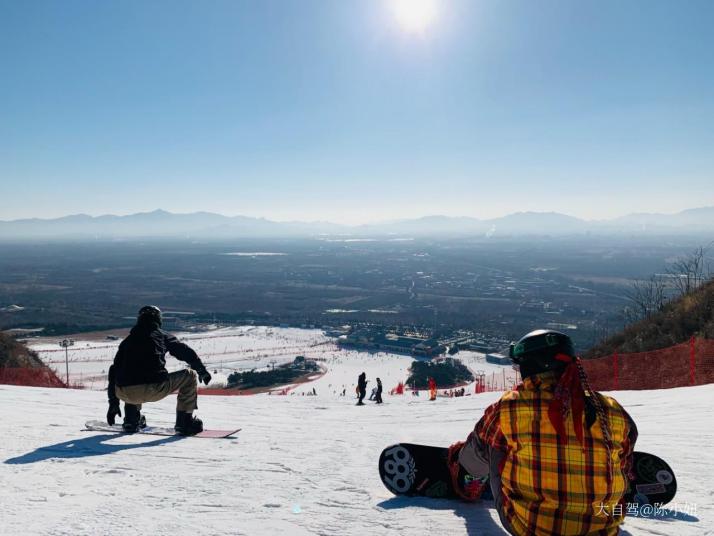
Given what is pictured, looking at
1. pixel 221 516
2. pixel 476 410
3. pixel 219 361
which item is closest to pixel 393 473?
pixel 221 516

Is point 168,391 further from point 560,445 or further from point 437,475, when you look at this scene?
point 560,445

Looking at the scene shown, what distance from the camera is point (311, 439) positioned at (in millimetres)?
5734

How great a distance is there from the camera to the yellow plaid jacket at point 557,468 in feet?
7.13

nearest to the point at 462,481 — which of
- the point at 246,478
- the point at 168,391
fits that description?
the point at 246,478

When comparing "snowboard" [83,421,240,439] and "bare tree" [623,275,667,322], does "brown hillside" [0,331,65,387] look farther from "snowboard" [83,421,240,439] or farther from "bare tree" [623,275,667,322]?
"bare tree" [623,275,667,322]

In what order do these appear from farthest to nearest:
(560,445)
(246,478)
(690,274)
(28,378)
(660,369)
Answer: (690,274), (28,378), (660,369), (246,478), (560,445)

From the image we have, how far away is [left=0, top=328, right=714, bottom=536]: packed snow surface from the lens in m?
3.01

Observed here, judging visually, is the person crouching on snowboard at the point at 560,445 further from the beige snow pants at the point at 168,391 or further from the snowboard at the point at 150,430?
the beige snow pants at the point at 168,391

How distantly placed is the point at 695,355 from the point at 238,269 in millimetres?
183298

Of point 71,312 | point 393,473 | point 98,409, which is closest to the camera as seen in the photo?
point 393,473

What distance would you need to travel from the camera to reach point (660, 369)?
1175cm

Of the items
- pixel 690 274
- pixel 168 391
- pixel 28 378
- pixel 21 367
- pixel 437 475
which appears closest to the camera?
pixel 437 475

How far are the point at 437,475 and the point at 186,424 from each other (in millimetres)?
3333

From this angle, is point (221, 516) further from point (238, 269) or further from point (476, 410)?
point (238, 269)
